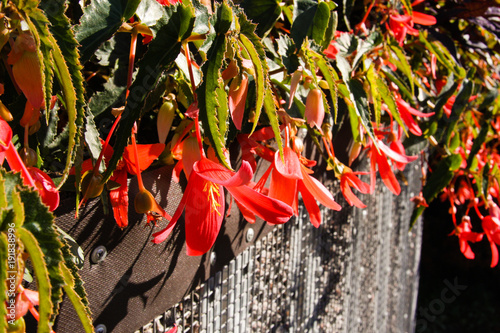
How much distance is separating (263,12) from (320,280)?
58cm

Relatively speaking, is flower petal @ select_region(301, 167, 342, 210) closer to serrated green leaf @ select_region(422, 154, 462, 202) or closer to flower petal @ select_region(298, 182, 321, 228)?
flower petal @ select_region(298, 182, 321, 228)

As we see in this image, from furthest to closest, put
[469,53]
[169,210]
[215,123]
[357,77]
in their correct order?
[469,53] < [357,77] < [169,210] < [215,123]

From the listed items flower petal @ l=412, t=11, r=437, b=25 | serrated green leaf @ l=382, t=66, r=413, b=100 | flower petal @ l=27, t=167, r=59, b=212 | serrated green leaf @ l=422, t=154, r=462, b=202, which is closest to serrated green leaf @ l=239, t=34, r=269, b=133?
flower petal @ l=27, t=167, r=59, b=212

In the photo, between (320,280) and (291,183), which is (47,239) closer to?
(291,183)

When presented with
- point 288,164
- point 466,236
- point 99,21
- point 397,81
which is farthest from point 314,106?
point 466,236

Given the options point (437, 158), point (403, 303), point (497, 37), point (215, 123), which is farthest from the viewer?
point (403, 303)

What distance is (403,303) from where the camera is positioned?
56.5 inches

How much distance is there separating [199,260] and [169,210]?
76 mm

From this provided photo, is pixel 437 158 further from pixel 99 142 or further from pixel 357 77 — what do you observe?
pixel 99 142

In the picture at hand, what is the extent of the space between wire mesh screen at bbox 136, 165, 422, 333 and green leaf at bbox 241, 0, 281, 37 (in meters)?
0.24

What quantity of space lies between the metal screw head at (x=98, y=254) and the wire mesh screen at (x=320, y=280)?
0.34 ft

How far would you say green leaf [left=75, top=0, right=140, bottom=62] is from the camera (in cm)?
23

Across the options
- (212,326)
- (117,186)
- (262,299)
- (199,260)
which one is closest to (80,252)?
(117,186)

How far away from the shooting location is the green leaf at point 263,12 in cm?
34
